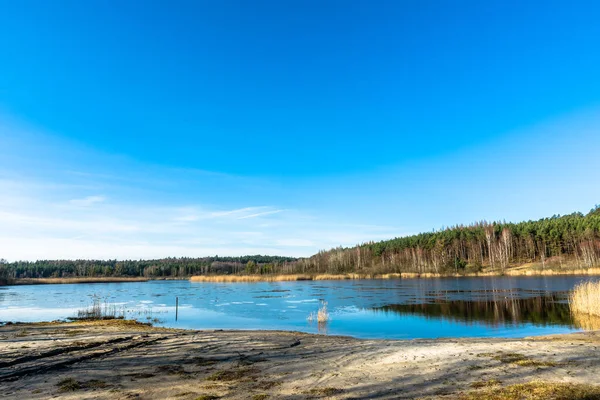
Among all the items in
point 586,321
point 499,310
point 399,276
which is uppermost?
point 586,321

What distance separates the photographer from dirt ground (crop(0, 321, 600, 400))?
8.90 m

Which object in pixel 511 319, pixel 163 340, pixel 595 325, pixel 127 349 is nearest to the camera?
pixel 127 349

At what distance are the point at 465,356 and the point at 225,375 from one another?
7.04 m

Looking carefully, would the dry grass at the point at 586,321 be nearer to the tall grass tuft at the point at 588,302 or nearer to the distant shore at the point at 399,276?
the tall grass tuft at the point at 588,302

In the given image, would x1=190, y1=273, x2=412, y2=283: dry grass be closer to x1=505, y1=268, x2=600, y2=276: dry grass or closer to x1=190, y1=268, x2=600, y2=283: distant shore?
x1=190, y1=268, x2=600, y2=283: distant shore

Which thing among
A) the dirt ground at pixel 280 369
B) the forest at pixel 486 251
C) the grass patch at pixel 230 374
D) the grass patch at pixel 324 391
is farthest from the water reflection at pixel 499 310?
the forest at pixel 486 251

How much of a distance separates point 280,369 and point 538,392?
6279 mm

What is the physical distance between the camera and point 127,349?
15.1 m

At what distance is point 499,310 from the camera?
101ft

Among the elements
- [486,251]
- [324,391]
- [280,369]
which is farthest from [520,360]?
[486,251]

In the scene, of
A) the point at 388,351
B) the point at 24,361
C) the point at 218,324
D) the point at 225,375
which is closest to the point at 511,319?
the point at 388,351

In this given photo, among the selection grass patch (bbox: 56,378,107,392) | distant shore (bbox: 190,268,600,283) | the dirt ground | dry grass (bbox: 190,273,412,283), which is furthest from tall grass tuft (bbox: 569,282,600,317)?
dry grass (bbox: 190,273,412,283)

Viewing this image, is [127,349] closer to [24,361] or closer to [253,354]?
[24,361]

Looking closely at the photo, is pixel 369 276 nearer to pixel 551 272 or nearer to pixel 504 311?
pixel 551 272
